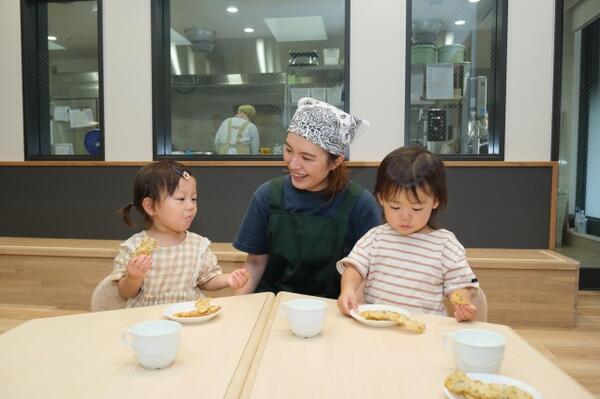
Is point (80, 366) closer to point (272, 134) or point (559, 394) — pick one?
point (559, 394)

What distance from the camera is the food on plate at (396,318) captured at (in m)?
1.05

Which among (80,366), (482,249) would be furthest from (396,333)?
(482,249)

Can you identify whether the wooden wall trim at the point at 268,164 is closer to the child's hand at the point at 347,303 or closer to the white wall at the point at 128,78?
the white wall at the point at 128,78

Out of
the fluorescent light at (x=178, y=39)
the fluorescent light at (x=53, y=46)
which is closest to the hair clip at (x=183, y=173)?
the fluorescent light at (x=178, y=39)

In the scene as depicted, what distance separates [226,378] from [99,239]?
11.3ft

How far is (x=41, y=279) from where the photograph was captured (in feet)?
10.9

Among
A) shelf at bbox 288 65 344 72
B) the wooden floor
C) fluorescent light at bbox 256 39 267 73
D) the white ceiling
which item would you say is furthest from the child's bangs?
fluorescent light at bbox 256 39 267 73

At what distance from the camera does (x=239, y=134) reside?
387cm

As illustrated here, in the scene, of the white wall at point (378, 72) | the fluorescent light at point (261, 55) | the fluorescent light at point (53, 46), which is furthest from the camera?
the fluorescent light at point (53, 46)

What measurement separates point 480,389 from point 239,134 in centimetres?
336

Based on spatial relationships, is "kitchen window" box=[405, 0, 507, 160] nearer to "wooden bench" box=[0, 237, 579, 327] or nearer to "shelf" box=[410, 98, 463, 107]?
"shelf" box=[410, 98, 463, 107]

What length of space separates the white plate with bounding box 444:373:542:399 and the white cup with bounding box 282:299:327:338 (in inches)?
12.9

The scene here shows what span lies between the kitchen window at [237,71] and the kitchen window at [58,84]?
687 millimetres

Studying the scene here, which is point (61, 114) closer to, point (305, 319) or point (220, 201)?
point (220, 201)
